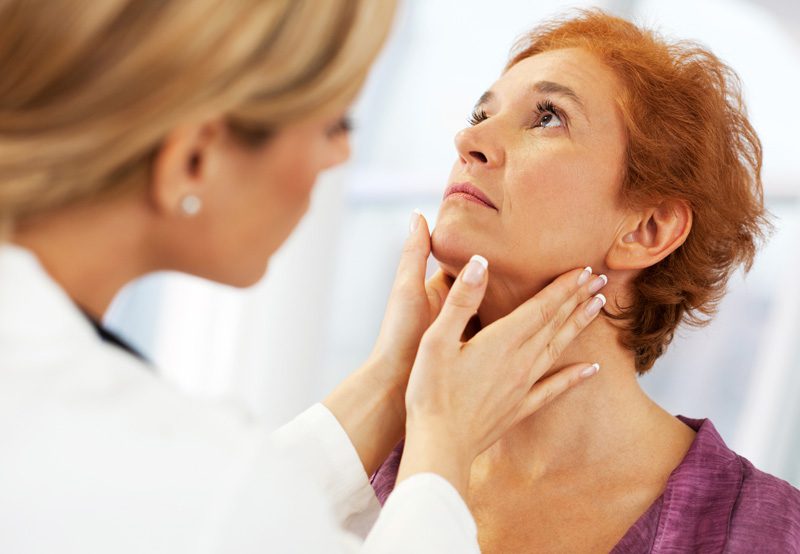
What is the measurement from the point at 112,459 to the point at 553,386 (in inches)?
33.0

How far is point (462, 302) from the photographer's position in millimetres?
1454

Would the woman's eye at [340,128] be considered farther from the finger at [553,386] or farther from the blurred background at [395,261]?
the blurred background at [395,261]

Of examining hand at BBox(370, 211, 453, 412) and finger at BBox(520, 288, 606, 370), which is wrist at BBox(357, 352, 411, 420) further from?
finger at BBox(520, 288, 606, 370)

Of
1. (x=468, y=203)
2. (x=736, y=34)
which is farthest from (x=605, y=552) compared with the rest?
(x=736, y=34)

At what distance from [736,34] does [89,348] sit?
335 centimetres

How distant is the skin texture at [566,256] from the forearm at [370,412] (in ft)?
0.67

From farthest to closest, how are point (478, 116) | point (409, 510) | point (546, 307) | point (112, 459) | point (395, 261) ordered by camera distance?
point (395, 261) < point (478, 116) < point (546, 307) < point (409, 510) < point (112, 459)

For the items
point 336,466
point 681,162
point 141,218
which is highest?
point 681,162

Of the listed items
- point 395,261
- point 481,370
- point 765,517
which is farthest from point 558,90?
point 395,261

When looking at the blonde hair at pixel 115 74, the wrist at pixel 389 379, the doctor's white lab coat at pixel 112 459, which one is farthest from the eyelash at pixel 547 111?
the doctor's white lab coat at pixel 112 459

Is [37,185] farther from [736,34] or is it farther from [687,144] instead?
[736,34]

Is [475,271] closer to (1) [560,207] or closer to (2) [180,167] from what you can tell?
(1) [560,207]

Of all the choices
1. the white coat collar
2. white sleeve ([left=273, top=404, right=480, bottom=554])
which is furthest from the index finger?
the white coat collar

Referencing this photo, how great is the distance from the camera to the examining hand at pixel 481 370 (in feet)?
4.28
